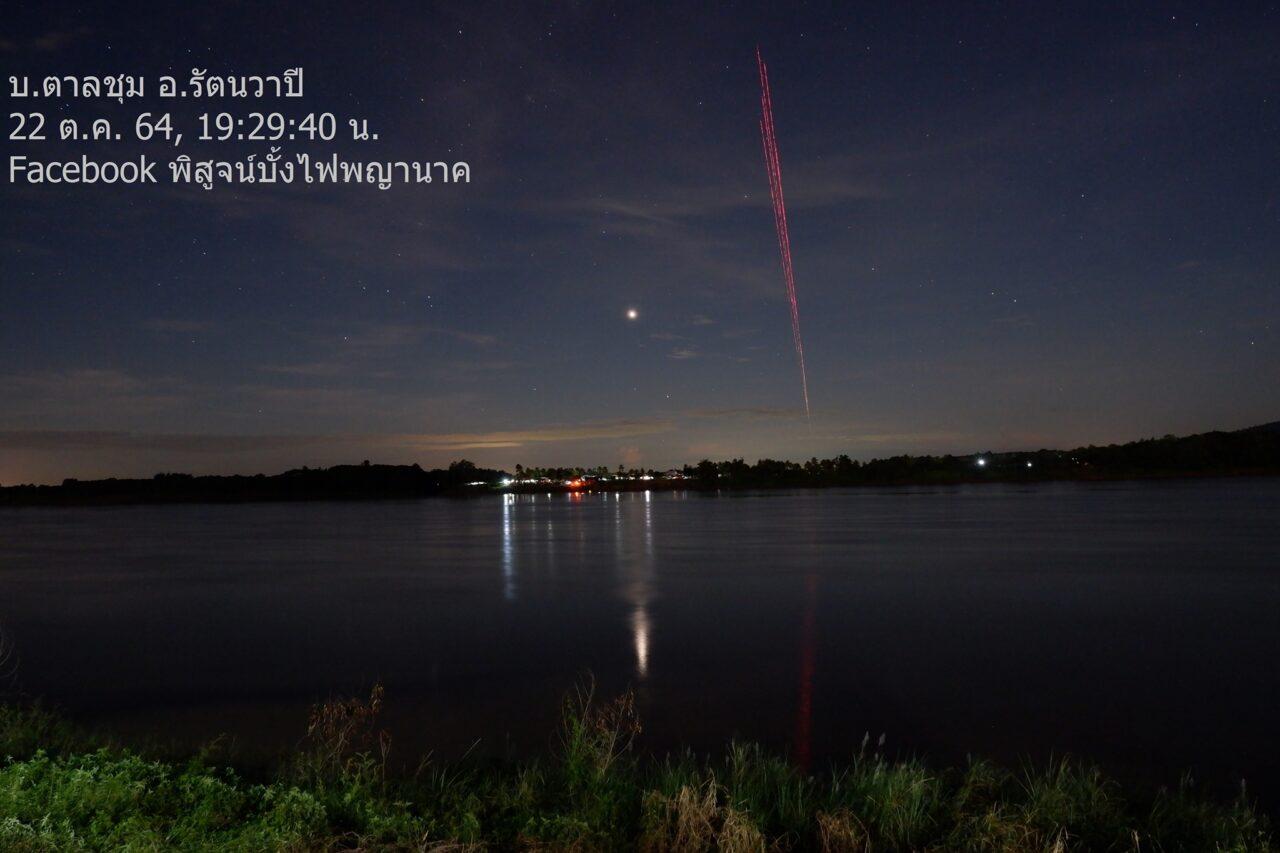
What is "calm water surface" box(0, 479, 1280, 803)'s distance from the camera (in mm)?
14719

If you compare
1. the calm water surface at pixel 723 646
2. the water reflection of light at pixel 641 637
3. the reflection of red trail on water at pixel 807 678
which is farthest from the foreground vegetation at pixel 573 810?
the water reflection of light at pixel 641 637

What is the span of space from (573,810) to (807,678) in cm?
1102

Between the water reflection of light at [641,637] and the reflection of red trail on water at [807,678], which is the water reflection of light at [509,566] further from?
the reflection of red trail on water at [807,678]

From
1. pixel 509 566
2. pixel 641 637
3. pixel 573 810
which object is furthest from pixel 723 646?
pixel 509 566

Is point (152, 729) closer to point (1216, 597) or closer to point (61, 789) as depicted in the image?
point (61, 789)

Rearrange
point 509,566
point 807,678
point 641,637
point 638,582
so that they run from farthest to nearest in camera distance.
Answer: point 509,566 → point 638,582 → point 641,637 → point 807,678

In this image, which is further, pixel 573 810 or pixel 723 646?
pixel 723 646

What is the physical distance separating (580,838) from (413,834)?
4.29ft

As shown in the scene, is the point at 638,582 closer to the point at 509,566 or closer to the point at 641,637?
the point at 509,566

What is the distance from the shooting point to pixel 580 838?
738cm

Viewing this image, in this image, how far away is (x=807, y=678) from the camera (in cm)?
→ 1848

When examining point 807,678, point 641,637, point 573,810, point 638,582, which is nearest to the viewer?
point 573,810

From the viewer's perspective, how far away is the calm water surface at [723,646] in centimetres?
1472

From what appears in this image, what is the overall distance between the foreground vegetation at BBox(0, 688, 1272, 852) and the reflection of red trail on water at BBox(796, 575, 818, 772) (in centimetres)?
365
